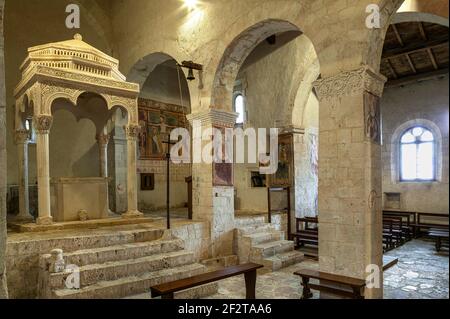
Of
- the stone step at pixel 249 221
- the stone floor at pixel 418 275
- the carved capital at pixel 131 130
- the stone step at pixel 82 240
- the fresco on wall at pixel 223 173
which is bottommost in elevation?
the stone floor at pixel 418 275

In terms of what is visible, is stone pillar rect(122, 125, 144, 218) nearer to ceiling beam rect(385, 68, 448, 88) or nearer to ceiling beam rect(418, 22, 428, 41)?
ceiling beam rect(418, 22, 428, 41)

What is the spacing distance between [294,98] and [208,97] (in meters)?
3.33

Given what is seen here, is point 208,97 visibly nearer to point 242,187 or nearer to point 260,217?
point 260,217

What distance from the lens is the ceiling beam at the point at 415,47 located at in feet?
27.9

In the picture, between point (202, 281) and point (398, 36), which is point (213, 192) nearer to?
point (202, 281)

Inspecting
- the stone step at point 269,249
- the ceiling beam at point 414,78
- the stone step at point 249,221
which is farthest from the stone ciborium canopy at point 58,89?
the ceiling beam at point 414,78

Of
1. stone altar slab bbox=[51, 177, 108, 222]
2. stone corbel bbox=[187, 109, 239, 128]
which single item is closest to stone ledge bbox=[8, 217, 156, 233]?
stone altar slab bbox=[51, 177, 108, 222]

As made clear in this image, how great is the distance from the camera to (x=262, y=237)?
7.64 metres

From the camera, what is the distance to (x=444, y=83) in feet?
37.6

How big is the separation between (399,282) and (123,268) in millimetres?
4819

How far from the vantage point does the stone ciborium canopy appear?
20.5 ft

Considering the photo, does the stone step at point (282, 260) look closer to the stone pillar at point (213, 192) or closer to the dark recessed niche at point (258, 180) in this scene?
the stone pillar at point (213, 192)

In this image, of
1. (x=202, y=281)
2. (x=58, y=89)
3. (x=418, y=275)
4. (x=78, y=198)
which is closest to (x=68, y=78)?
(x=58, y=89)

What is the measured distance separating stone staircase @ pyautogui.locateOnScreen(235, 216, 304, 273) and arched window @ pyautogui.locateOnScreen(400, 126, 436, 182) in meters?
7.18
